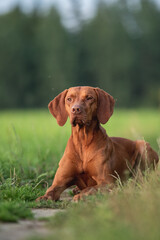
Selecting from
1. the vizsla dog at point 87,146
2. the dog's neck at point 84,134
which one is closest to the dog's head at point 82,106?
the vizsla dog at point 87,146

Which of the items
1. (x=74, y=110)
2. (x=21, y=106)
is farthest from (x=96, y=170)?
(x=21, y=106)

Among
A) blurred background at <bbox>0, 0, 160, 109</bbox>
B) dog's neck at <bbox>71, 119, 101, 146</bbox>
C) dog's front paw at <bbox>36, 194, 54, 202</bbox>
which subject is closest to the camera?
dog's front paw at <bbox>36, 194, 54, 202</bbox>

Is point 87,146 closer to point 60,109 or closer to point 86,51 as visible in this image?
point 60,109

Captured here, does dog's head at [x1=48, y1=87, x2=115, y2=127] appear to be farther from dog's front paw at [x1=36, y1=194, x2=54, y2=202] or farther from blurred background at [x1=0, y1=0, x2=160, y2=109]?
blurred background at [x1=0, y1=0, x2=160, y2=109]

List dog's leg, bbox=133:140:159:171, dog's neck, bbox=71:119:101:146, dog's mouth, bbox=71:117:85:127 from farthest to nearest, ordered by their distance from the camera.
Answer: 1. dog's leg, bbox=133:140:159:171
2. dog's neck, bbox=71:119:101:146
3. dog's mouth, bbox=71:117:85:127

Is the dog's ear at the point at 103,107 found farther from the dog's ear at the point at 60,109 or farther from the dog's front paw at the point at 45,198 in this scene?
the dog's front paw at the point at 45,198

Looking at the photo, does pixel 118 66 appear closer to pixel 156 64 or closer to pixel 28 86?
pixel 156 64

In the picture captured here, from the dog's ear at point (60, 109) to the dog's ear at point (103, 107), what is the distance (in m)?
0.45

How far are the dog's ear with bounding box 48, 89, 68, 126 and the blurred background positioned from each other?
41334 mm

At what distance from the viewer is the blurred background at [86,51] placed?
5131 centimetres

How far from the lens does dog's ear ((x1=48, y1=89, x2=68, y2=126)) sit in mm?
5925

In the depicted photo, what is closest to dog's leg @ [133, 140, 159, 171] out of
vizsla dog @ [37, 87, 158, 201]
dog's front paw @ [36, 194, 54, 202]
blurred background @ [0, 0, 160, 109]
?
vizsla dog @ [37, 87, 158, 201]

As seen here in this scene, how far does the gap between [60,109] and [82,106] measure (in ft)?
1.90

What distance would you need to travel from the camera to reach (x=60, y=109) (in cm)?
596
